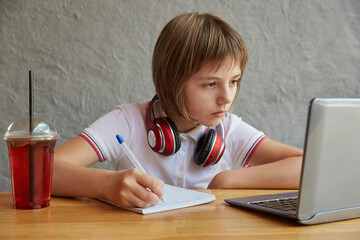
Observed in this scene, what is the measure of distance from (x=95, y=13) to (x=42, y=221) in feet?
4.54

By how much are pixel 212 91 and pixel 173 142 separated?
200mm

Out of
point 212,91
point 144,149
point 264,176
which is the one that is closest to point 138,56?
point 144,149

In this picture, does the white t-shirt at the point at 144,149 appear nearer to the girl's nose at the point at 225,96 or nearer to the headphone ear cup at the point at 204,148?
the headphone ear cup at the point at 204,148

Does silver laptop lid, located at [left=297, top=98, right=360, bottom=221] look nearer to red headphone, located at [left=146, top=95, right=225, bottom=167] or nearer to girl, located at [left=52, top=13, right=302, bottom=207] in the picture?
girl, located at [left=52, top=13, right=302, bottom=207]

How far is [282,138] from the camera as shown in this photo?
7.43 feet

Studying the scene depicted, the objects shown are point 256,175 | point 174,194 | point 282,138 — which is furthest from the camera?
point 282,138

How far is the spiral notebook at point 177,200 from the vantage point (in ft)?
2.97

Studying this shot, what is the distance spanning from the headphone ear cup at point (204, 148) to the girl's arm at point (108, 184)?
41 cm

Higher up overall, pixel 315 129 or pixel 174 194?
pixel 315 129

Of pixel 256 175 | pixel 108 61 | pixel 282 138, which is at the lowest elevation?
pixel 282 138

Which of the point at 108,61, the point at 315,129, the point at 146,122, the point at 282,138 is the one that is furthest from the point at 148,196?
the point at 282,138

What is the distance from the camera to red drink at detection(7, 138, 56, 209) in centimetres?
89

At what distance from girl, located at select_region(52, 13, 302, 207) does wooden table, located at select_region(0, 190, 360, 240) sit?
0.17 m

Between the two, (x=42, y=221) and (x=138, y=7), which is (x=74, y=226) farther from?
(x=138, y=7)
